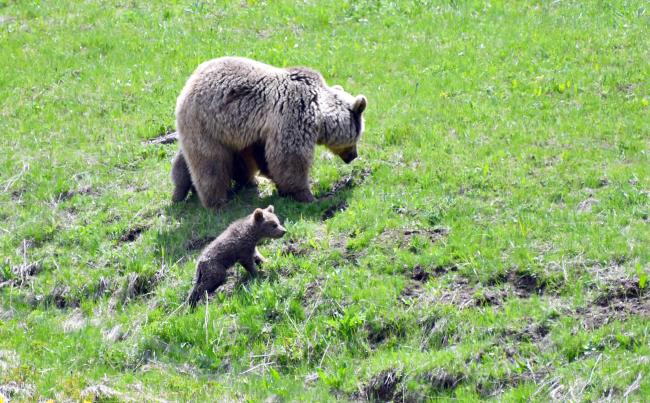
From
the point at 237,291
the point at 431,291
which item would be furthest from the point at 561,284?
the point at 237,291

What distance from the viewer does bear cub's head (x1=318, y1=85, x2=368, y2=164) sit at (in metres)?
13.1

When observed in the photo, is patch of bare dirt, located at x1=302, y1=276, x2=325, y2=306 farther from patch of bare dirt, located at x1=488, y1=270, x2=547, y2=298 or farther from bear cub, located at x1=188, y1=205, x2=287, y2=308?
patch of bare dirt, located at x1=488, y1=270, x2=547, y2=298

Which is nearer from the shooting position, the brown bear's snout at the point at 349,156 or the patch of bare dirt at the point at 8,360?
the patch of bare dirt at the point at 8,360

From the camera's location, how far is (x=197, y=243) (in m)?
12.3

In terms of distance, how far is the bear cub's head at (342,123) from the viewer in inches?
515

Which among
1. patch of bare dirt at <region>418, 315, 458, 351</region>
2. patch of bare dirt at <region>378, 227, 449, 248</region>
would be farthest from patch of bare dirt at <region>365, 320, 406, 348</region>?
patch of bare dirt at <region>378, 227, 449, 248</region>

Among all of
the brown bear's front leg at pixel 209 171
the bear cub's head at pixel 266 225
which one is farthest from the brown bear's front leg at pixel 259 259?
the brown bear's front leg at pixel 209 171

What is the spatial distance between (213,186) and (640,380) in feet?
20.0

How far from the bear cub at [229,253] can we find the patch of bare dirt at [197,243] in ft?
3.26

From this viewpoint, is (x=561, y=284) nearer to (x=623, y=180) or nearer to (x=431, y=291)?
(x=431, y=291)

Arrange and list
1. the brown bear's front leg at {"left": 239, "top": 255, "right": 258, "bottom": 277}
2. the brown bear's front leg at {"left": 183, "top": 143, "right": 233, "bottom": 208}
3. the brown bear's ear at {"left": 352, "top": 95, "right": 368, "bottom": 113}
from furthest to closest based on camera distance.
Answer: the brown bear's ear at {"left": 352, "top": 95, "right": 368, "bottom": 113}
the brown bear's front leg at {"left": 183, "top": 143, "right": 233, "bottom": 208}
the brown bear's front leg at {"left": 239, "top": 255, "right": 258, "bottom": 277}

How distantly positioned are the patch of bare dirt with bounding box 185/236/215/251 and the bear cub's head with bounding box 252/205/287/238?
3.88ft

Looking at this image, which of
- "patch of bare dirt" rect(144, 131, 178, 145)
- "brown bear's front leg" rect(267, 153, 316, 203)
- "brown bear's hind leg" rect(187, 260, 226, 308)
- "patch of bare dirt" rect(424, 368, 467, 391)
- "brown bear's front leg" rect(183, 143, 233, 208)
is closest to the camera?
"patch of bare dirt" rect(424, 368, 467, 391)

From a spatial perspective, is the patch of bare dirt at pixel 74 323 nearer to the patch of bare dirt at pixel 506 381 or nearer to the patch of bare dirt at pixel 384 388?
the patch of bare dirt at pixel 384 388
